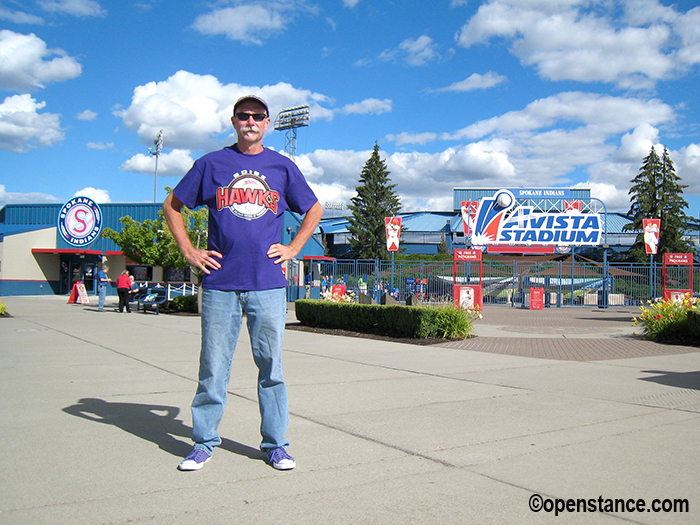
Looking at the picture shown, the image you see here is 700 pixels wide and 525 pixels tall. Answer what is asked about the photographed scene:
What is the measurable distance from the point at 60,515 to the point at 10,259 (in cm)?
3622

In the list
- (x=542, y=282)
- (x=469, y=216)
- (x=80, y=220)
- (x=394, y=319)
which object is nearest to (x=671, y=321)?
(x=394, y=319)

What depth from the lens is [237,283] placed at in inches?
138

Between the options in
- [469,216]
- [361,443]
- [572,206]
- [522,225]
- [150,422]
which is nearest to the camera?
[361,443]

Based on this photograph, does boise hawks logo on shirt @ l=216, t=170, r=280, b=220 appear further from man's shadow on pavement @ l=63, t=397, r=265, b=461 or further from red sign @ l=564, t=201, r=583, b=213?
red sign @ l=564, t=201, r=583, b=213

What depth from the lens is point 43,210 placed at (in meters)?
41.3

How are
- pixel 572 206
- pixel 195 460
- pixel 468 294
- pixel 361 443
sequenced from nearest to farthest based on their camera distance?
pixel 195 460 → pixel 361 443 → pixel 468 294 → pixel 572 206

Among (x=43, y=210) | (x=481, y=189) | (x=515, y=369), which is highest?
(x=481, y=189)

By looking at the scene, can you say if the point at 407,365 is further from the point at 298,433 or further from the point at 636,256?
the point at 636,256

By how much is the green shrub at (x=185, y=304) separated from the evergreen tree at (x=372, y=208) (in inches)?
1464

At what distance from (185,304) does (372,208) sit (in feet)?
124

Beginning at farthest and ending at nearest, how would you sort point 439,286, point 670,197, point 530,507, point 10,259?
point 670,197 → point 10,259 → point 439,286 → point 530,507

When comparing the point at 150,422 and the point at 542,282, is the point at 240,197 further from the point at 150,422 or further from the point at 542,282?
the point at 542,282

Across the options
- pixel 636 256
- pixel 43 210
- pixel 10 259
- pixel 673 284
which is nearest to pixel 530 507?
pixel 673 284

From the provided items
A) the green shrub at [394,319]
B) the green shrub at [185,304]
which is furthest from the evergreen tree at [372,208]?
the green shrub at [394,319]
